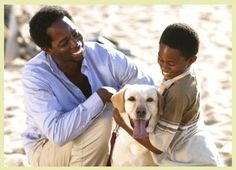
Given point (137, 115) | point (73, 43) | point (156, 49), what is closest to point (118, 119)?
point (137, 115)

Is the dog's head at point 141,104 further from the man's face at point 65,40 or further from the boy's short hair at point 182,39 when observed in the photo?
the man's face at point 65,40

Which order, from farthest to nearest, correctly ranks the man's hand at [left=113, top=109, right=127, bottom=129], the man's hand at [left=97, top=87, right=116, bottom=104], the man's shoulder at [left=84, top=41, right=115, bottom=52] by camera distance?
the man's shoulder at [left=84, top=41, right=115, bottom=52], the man's hand at [left=97, top=87, right=116, bottom=104], the man's hand at [left=113, top=109, right=127, bottom=129]

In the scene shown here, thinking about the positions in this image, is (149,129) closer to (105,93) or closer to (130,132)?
(130,132)

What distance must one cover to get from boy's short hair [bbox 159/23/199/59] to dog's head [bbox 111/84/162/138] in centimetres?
26

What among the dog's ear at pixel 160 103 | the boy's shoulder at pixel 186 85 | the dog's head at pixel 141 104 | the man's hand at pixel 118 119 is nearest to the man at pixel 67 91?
the man's hand at pixel 118 119

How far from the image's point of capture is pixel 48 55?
3871 mm

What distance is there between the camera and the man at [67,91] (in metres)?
3.70

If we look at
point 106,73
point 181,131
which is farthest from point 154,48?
point 181,131

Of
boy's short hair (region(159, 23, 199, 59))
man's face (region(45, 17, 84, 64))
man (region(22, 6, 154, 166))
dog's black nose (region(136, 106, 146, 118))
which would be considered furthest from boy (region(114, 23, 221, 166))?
man's face (region(45, 17, 84, 64))

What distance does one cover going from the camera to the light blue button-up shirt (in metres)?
3.69

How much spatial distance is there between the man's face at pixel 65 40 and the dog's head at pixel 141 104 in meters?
0.45

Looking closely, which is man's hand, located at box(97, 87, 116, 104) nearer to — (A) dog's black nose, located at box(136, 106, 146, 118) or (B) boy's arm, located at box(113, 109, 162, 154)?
(B) boy's arm, located at box(113, 109, 162, 154)

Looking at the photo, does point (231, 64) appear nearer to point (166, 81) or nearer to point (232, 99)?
point (232, 99)

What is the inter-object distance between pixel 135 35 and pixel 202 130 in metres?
4.76
